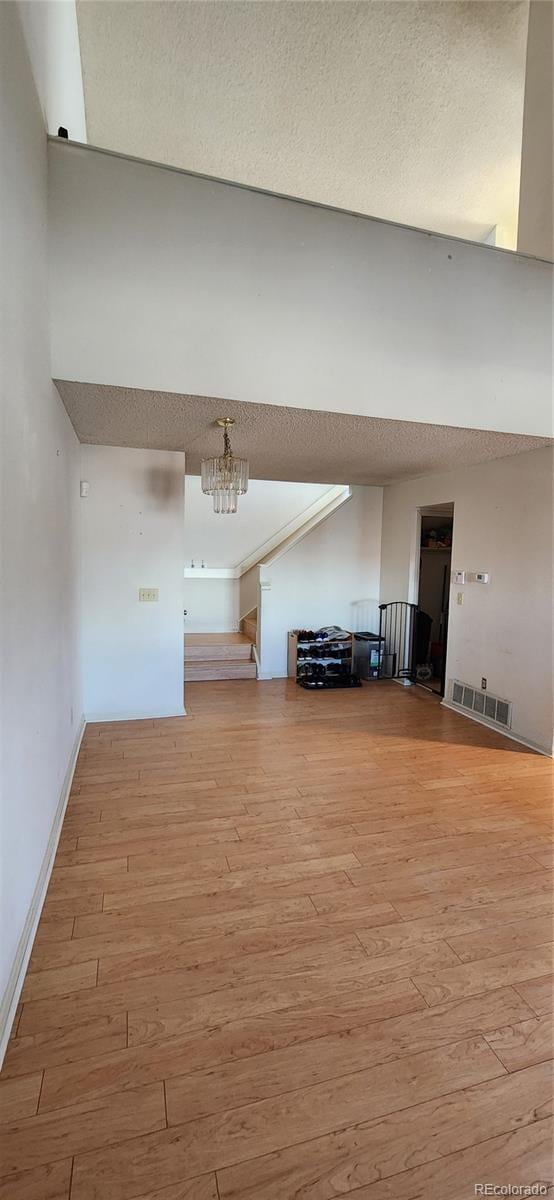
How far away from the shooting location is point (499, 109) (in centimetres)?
402

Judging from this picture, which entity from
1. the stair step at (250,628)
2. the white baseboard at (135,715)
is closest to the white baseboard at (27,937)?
the white baseboard at (135,715)

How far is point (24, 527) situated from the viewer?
1.79 m

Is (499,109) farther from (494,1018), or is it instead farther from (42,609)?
(494,1018)

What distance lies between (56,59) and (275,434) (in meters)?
2.21

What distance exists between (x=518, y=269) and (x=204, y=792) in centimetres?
384

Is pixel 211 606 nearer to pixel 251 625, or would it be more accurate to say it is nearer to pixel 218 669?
pixel 251 625

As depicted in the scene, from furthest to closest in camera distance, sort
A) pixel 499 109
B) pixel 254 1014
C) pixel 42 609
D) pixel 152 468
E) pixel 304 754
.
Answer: pixel 152 468 < pixel 499 109 < pixel 304 754 < pixel 42 609 < pixel 254 1014

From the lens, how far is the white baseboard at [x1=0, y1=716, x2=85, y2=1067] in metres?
1.49

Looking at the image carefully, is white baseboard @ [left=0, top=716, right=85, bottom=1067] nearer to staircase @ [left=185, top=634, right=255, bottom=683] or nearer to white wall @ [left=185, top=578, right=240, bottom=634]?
staircase @ [left=185, top=634, right=255, bottom=683]

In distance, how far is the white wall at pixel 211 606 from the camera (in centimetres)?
703

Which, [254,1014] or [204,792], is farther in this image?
[204,792]

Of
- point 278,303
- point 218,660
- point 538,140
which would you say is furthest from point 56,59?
point 218,660

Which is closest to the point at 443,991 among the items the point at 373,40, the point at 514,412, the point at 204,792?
the point at 204,792

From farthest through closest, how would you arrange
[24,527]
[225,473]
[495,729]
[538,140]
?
[495,729], [538,140], [225,473], [24,527]
